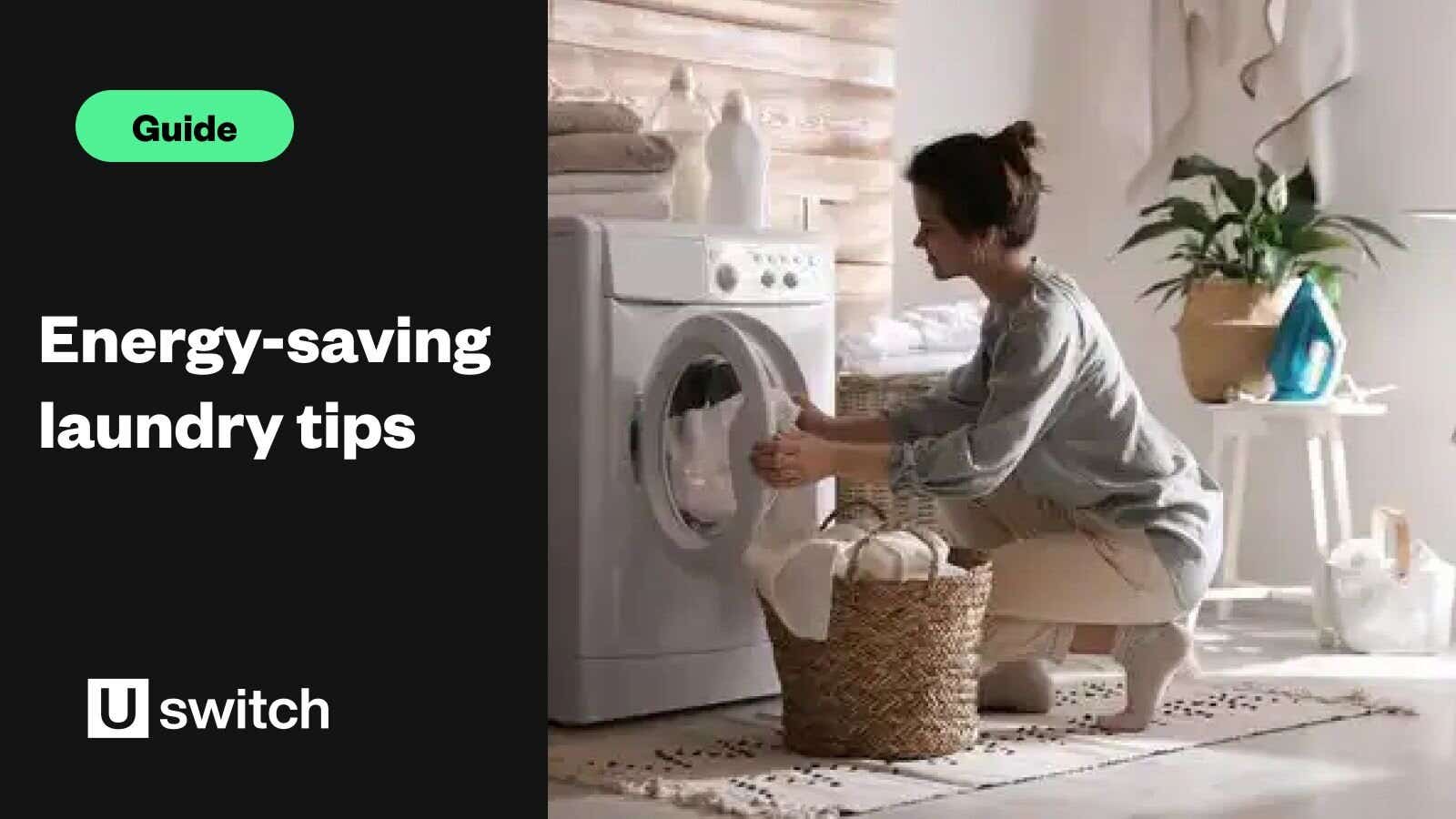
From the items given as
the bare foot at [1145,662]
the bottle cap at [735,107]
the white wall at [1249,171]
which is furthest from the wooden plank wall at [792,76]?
the bare foot at [1145,662]

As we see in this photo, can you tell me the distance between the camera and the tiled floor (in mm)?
2658

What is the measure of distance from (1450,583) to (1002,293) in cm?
157

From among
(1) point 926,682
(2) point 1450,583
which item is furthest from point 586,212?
(2) point 1450,583

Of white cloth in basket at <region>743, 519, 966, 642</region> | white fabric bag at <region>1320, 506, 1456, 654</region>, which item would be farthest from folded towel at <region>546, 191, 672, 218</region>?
white fabric bag at <region>1320, 506, 1456, 654</region>

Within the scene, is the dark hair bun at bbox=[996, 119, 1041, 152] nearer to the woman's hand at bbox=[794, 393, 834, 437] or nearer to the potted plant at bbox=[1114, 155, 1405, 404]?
the woman's hand at bbox=[794, 393, 834, 437]

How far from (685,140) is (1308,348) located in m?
1.44

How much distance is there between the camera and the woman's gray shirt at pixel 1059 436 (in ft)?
9.64

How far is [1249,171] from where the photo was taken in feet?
16.3

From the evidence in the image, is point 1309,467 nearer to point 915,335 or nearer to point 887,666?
point 915,335

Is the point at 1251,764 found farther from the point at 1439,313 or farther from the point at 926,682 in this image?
the point at 1439,313

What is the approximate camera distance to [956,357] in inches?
162

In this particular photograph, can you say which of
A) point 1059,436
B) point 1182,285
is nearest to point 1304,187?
point 1182,285

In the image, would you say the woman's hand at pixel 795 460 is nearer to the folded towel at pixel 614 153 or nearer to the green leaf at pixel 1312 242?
the folded towel at pixel 614 153
